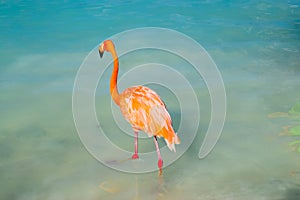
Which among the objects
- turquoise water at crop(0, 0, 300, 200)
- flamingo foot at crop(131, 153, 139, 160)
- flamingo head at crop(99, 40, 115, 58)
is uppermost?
flamingo head at crop(99, 40, 115, 58)

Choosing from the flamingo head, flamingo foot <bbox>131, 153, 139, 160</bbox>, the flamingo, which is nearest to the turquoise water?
flamingo foot <bbox>131, 153, 139, 160</bbox>

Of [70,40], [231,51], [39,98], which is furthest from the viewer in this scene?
[70,40]

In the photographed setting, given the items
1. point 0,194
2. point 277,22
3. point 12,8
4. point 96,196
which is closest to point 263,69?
point 277,22

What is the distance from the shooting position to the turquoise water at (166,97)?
12.6 ft

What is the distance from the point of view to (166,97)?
18.1 feet

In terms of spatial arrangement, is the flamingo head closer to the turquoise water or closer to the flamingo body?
the flamingo body

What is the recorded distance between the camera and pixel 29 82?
6105mm

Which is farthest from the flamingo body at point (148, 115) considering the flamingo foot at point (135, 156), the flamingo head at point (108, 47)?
the flamingo head at point (108, 47)

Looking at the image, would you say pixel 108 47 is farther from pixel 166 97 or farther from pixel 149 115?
pixel 166 97

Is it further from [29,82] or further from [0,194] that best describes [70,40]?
[0,194]

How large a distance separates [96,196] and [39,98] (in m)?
2.28

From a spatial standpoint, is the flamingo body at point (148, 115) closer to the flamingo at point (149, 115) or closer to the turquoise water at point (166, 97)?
the flamingo at point (149, 115)

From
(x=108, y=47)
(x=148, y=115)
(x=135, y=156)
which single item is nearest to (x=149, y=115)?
(x=148, y=115)

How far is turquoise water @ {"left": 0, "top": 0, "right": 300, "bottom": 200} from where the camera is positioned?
3855 millimetres
